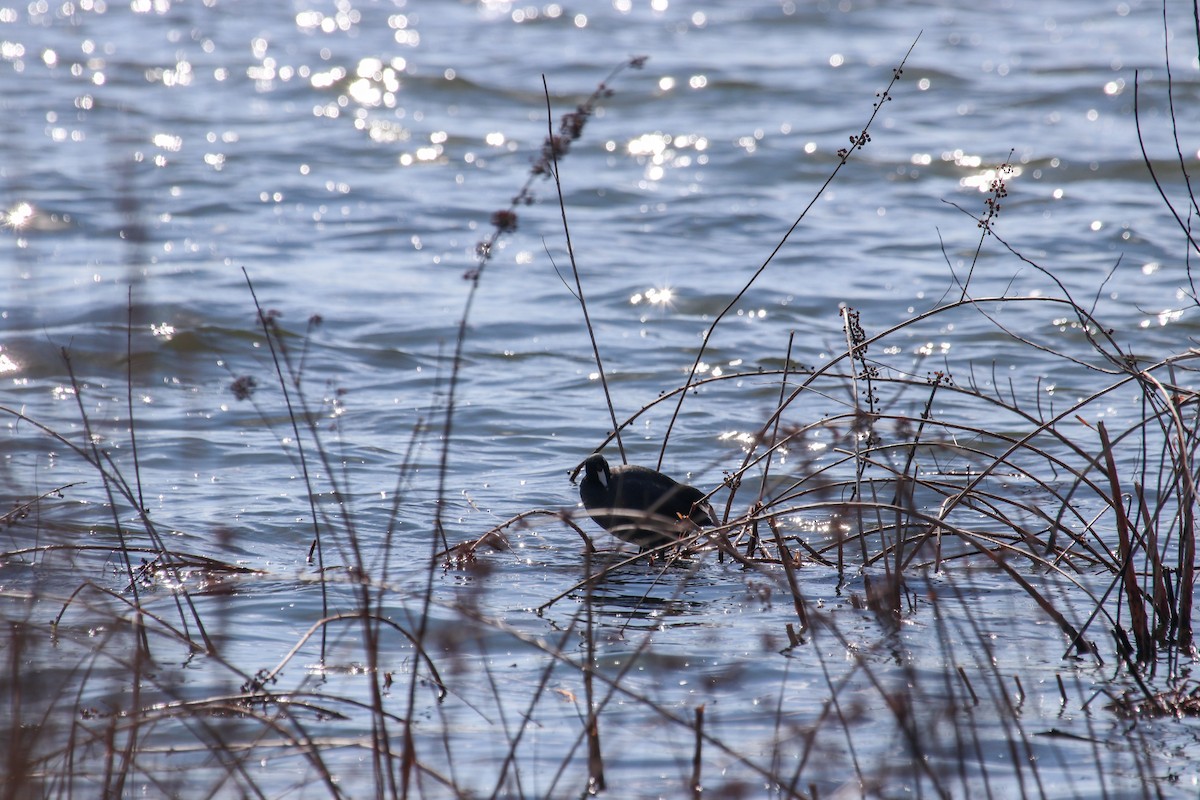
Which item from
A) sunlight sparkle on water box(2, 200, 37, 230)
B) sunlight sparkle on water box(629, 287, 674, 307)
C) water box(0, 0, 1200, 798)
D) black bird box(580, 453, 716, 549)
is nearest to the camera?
water box(0, 0, 1200, 798)

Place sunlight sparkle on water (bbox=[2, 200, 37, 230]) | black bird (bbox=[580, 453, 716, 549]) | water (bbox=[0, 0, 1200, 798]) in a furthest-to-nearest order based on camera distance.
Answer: black bird (bbox=[580, 453, 716, 549])
sunlight sparkle on water (bbox=[2, 200, 37, 230])
water (bbox=[0, 0, 1200, 798])

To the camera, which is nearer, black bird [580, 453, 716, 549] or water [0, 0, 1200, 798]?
water [0, 0, 1200, 798]

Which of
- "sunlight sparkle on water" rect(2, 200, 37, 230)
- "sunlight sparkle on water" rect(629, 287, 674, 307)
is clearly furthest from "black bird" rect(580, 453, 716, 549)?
"sunlight sparkle on water" rect(629, 287, 674, 307)

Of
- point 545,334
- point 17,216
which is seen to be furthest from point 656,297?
point 17,216

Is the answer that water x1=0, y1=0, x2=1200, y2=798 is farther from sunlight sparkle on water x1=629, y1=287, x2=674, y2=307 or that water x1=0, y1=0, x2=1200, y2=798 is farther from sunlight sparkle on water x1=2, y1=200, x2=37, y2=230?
sunlight sparkle on water x1=629, y1=287, x2=674, y2=307

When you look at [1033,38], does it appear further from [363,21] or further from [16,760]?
[16,760]

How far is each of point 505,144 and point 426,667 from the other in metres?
12.4

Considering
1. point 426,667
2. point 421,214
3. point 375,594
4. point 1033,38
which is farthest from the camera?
point 1033,38

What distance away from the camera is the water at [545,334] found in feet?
12.1

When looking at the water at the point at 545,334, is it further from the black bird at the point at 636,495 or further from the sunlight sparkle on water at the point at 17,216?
the black bird at the point at 636,495

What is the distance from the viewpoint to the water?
145 inches

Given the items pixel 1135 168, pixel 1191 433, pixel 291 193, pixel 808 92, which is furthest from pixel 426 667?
pixel 808 92

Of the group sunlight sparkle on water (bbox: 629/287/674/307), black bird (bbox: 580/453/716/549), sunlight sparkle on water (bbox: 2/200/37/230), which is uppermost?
sunlight sparkle on water (bbox: 2/200/37/230)

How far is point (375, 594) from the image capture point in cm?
462
